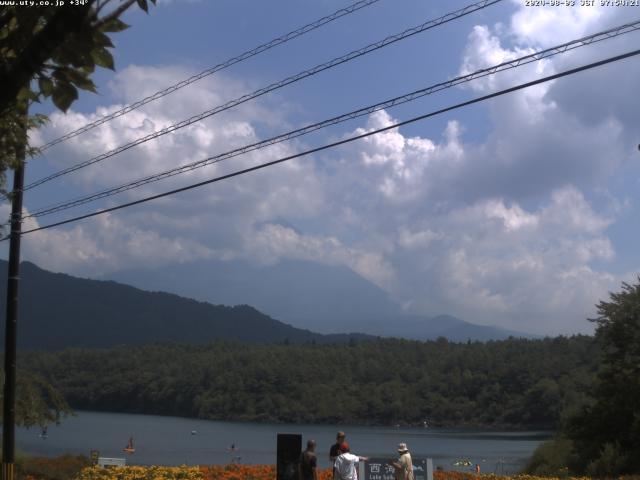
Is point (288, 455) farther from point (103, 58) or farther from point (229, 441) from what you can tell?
point (229, 441)

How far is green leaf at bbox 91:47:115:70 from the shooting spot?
567cm

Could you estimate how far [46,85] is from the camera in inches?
222

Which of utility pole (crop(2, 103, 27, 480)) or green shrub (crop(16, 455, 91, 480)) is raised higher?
utility pole (crop(2, 103, 27, 480))

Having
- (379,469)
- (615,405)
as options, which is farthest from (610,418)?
(379,469)

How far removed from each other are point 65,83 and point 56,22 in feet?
1.35

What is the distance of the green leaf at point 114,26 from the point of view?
5.63m

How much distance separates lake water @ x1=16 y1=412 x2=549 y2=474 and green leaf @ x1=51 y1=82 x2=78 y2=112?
43802 mm

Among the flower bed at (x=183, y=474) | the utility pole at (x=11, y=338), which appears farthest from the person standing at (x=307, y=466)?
the utility pole at (x=11, y=338)

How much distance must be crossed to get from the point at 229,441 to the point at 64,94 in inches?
3262

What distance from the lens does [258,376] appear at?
13288 centimetres

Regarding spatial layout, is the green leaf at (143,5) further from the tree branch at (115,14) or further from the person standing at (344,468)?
the person standing at (344,468)

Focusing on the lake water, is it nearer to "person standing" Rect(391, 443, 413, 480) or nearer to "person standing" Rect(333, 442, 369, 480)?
"person standing" Rect(391, 443, 413, 480)

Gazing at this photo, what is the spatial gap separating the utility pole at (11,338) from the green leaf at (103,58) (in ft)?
45.2

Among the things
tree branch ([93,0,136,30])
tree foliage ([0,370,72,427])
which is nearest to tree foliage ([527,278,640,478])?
tree foliage ([0,370,72,427])
